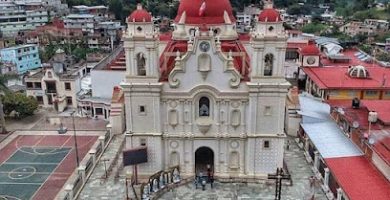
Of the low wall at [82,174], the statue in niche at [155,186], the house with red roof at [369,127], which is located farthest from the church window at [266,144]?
the low wall at [82,174]

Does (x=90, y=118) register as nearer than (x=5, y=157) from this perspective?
No

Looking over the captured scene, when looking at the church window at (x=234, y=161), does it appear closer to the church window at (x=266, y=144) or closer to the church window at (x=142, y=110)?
the church window at (x=266, y=144)

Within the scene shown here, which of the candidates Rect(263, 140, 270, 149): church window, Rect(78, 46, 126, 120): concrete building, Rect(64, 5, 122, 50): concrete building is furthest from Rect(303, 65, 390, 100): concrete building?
Rect(64, 5, 122, 50): concrete building

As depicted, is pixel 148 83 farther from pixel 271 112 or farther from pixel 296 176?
pixel 296 176

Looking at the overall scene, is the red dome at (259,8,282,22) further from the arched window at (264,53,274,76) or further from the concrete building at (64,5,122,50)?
the concrete building at (64,5,122,50)

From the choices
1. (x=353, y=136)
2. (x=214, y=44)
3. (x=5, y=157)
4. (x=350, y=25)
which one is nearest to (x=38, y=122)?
(x=5, y=157)

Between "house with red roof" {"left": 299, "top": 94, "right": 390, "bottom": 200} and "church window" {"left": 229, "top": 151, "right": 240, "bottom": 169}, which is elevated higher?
"house with red roof" {"left": 299, "top": 94, "right": 390, "bottom": 200}

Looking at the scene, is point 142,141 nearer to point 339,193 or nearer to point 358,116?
point 339,193
